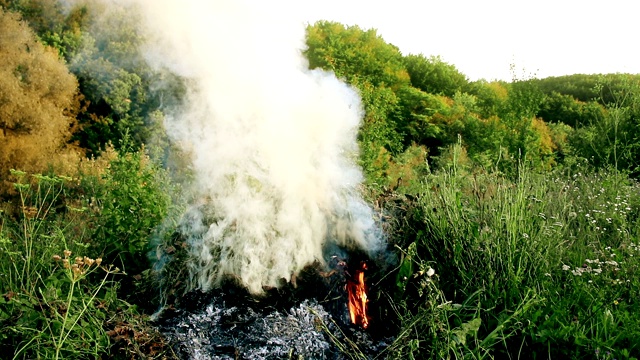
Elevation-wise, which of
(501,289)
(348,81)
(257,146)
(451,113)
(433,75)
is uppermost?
(433,75)

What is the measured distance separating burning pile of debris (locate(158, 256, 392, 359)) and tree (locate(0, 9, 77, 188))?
8.05 meters

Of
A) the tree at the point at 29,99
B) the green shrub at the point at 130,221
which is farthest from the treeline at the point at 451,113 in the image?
the tree at the point at 29,99

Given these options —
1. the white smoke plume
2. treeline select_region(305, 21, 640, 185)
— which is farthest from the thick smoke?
treeline select_region(305, 21, 640, 185)

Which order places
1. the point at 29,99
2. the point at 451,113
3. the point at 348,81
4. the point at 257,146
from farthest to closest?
the point at 451,113 < the point at 348,81 < the point at 29,99 < the point at 257,146

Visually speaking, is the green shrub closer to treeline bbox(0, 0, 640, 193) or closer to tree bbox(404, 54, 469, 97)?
treeline bbox(0, 0, 640, 193)

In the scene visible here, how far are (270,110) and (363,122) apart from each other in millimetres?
6457

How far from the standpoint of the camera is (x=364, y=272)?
3.76 metres

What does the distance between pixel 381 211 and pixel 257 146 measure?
3.65 ft

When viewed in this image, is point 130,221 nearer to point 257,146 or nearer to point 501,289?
point 257,146

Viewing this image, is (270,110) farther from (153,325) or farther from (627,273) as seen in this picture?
(627,273)

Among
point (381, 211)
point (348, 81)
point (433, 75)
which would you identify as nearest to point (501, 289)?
point (381, 211)

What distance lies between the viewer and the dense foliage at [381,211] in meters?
2.93

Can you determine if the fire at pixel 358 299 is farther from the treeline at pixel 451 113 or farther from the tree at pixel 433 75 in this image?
→ the tree at pixel 433 75

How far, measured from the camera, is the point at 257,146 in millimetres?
3898
